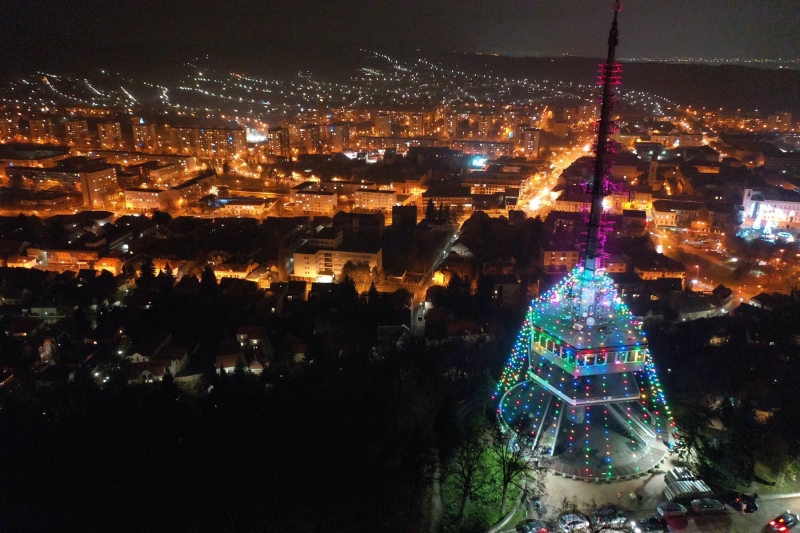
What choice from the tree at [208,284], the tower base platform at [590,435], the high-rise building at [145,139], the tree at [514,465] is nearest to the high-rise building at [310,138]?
the high-rise building at [145,139]

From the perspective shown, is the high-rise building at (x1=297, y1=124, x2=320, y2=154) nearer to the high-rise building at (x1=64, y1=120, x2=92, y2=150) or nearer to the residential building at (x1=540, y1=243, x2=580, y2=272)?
the high-rise building at (x1=64, y1=120, x2=92, y2=150)

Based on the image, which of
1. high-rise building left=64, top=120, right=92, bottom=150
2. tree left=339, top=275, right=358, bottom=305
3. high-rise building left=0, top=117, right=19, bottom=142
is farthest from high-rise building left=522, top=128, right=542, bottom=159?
high-rise building left=0, top=117, right=19, bottom=142

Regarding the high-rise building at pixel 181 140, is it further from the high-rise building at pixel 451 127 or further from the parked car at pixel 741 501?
the parked car at pixel 741 501

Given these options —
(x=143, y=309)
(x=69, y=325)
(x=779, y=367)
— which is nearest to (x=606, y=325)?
(x=779, y=367)

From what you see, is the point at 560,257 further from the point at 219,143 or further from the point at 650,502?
the point at 219,143

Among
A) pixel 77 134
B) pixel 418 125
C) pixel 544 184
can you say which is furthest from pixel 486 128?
pixel 77 134

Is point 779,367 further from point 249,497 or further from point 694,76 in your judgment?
point 694,76
